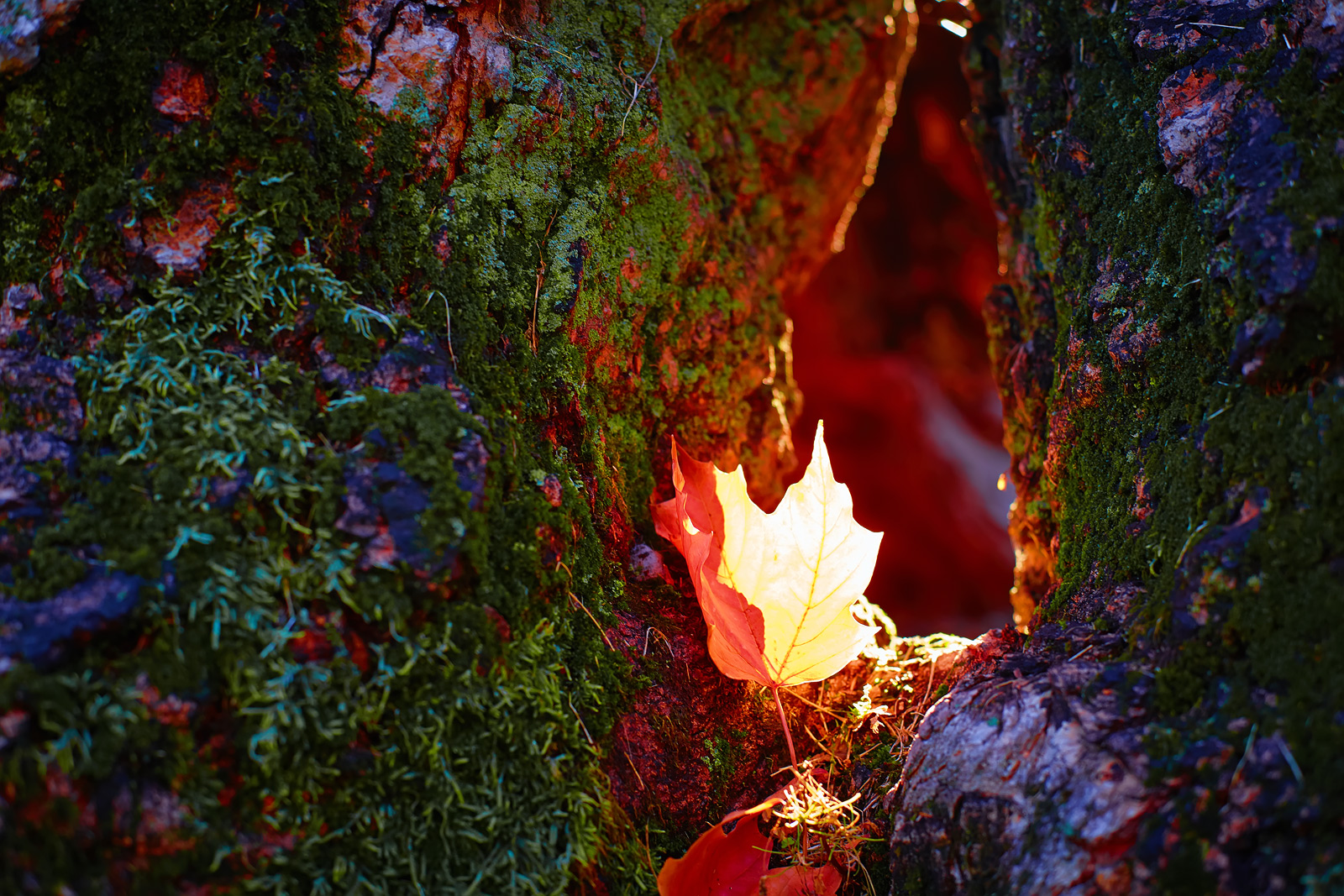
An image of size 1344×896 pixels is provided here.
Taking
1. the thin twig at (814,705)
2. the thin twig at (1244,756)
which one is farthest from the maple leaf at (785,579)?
the thin twig at (1244,756)

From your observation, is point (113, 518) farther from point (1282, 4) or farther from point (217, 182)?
point (1282, 4)

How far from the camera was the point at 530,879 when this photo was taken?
4.28 feet

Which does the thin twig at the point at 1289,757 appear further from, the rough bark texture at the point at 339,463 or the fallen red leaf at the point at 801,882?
the rough bark texture at the point at 339,463

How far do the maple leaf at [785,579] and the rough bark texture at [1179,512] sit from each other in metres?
0.27

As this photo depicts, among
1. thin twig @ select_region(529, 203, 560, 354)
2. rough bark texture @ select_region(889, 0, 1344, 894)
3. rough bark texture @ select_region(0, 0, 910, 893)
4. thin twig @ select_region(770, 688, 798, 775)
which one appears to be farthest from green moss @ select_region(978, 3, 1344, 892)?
thin twig @ select_region(529, 203, 560, 354)

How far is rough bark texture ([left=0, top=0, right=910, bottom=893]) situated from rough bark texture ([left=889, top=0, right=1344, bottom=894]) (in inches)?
22.6

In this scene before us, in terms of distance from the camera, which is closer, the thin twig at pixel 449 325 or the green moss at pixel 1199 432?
the green moss at pixel 1199 432

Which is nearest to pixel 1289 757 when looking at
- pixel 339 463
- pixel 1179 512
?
pixel 1179 512

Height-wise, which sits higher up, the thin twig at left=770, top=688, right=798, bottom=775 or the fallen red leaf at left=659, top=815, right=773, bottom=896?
the thin twig at left=770, top=688, right=798, bottom=775

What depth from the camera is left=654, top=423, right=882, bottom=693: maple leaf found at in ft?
5.23

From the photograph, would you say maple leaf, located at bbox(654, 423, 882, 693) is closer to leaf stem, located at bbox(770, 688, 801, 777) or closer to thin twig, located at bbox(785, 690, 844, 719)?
Answer: leaf stem, located at bbox(770, 688, 801, 777)

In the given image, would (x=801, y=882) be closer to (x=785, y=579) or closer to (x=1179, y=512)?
(x=785, y=579)

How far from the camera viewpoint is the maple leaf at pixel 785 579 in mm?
1594

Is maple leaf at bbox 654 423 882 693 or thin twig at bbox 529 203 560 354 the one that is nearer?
maple leaf at bbox 654 423 882 693
